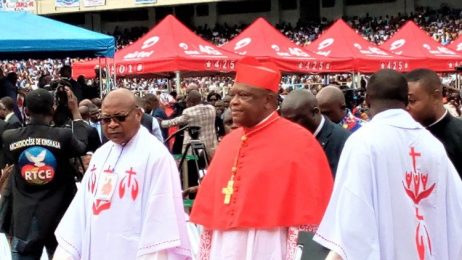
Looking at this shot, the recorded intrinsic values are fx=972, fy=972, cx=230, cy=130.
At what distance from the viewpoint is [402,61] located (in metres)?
25.0

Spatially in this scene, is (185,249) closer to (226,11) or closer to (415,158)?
(415,158)

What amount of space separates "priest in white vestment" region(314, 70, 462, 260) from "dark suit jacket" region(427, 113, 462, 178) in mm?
1040

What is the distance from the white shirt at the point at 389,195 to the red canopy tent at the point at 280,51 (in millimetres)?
17667

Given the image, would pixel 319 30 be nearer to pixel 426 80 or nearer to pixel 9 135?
pixel 9 135

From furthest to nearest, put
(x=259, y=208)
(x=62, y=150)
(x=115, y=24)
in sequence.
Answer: (x=115, y=24) → (x=62, y=150) → (x=259, y=208)

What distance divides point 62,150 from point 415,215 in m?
3.35

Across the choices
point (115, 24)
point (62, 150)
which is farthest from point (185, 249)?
point (115, 24)

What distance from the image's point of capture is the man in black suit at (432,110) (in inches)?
237

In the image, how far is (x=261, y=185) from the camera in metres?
5.41

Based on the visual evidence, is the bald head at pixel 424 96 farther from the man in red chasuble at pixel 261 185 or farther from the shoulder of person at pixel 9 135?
the shoulder of person at pixel 9 135

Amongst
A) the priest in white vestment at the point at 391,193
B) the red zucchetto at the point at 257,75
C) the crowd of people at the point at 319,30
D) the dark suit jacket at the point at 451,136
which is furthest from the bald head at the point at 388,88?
the crowd of people at the point at 319,30

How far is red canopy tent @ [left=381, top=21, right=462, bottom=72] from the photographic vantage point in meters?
25.1

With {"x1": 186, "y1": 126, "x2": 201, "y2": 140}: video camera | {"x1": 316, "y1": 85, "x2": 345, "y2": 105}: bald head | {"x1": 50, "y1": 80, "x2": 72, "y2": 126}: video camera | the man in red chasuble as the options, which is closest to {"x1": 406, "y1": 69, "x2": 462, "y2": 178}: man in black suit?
the man in red chasuble

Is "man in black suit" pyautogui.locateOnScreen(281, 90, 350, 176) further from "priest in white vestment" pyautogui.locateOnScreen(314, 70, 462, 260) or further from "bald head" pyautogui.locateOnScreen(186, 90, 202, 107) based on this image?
"bald head" pyautogui.locateOnScreen(186, 90, 202, 107)
